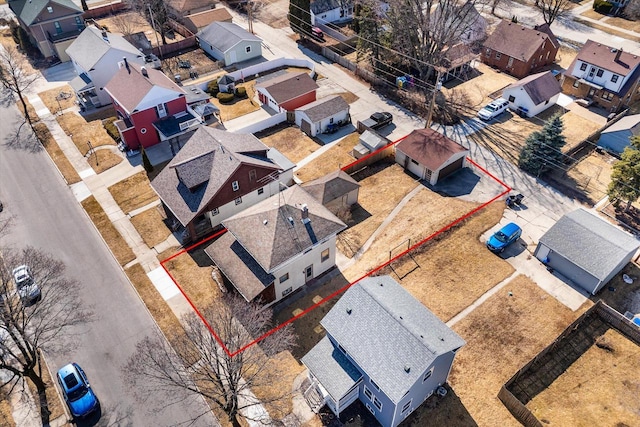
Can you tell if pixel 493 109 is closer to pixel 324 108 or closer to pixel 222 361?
pixel 324 108

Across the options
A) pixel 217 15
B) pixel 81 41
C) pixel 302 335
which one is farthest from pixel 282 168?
pixel 217 15

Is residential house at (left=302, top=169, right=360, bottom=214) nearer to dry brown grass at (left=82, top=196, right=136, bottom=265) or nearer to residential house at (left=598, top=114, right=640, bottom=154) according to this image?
dry brown grass at (left=82, top=196, right=136, bottom=265)

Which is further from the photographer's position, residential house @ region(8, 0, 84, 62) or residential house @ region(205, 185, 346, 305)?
residential house @ region(8, 0, 84, 62)

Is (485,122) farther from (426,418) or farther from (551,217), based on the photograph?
(426,418)

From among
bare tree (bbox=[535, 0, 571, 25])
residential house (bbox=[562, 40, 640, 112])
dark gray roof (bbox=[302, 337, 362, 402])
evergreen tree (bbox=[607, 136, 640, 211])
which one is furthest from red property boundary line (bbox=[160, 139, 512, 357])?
bare tree (bbox=[535, 0, 571, 25])

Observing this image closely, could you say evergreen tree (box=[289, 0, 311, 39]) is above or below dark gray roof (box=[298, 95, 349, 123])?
above

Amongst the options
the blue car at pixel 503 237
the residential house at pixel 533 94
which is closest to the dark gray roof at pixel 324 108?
the residential house at pixel 533 94

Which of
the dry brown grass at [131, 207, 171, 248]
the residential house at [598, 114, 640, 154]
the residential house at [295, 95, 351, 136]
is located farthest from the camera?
the residential house at [295, 95, 351, 136]
